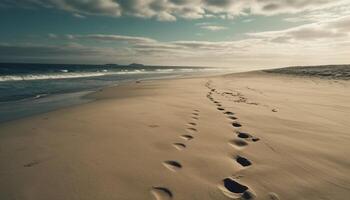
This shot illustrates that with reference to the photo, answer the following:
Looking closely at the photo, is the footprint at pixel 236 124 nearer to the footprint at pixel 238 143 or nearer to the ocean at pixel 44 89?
the footprint at pixel 238 143

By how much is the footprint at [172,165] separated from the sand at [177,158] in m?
0.01

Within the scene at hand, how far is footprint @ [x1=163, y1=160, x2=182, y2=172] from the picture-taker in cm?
288

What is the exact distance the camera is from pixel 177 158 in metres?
3.17

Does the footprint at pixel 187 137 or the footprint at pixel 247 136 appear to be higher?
the footprint at pixel 247 136

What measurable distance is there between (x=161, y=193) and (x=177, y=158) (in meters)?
0.84

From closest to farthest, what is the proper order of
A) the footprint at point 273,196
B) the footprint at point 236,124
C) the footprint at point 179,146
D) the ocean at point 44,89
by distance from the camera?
the footprint at point 273,196
the footprint at point 179,146
the footprint at point 236,124
the ocean at point 44,89

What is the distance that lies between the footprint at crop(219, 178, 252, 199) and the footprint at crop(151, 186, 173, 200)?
1.70 feet

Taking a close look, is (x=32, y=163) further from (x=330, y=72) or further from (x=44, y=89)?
(x=330, y=72)

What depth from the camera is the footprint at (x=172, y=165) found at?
9.46ft

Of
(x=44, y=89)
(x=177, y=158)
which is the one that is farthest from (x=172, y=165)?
(x=44, y=89)

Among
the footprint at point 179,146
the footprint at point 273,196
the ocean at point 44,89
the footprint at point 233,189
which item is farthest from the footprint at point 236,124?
the ocean at point 44,89

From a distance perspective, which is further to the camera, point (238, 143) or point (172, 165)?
point (238, 143)

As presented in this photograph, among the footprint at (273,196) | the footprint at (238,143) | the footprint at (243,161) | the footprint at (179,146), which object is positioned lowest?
the footprint at (179,146)

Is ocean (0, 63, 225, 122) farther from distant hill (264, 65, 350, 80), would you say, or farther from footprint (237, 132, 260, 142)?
distant hill (264, 65, 350, 80)
